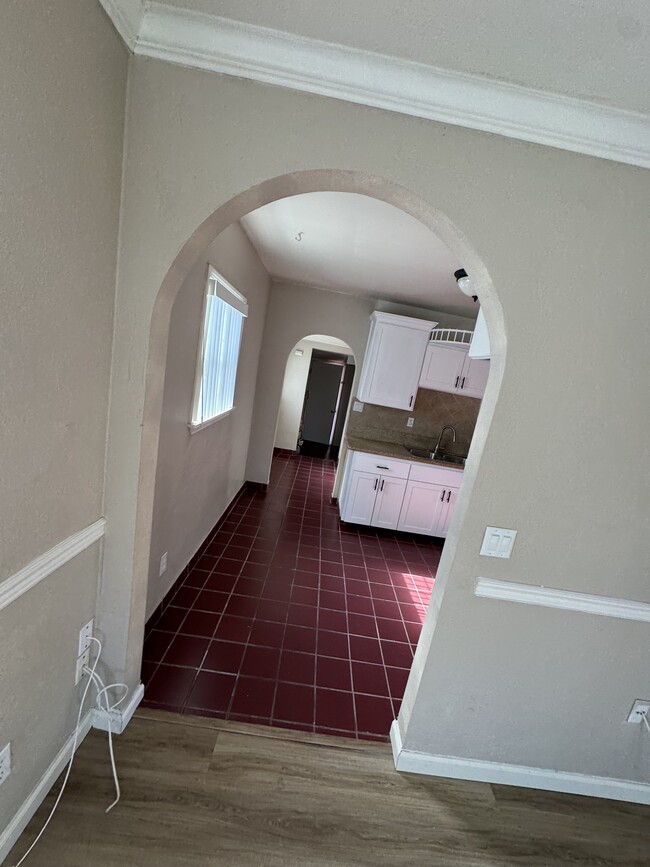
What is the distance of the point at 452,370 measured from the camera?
14.6ft

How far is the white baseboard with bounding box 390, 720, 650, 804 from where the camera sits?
167 cm

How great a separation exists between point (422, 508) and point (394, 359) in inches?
67.9

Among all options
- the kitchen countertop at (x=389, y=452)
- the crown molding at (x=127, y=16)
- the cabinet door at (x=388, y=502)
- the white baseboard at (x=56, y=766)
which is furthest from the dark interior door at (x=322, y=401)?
the crown molding at (x=127, y=16)

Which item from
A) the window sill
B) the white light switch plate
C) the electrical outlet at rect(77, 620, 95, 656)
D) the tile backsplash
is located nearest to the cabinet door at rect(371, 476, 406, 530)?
the tile backsplash

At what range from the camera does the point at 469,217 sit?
4.19 ft

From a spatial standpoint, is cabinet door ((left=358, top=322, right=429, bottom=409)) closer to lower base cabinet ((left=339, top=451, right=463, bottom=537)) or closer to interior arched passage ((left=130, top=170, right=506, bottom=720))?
lower base cabinet ((left=339, top=451, right=463, bottom=537))

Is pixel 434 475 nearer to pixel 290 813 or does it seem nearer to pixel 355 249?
pixel 355 249

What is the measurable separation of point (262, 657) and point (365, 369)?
323cm

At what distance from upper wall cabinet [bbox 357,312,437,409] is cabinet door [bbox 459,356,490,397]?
52 cm

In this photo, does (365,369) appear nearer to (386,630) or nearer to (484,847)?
(386,630)

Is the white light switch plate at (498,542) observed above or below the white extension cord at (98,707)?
above

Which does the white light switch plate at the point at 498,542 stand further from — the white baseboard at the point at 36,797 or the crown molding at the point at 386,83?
the white baseboard at the point at 36,797

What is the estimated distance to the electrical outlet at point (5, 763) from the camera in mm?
1124

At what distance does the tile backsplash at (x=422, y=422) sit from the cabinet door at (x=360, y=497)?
85 cm
